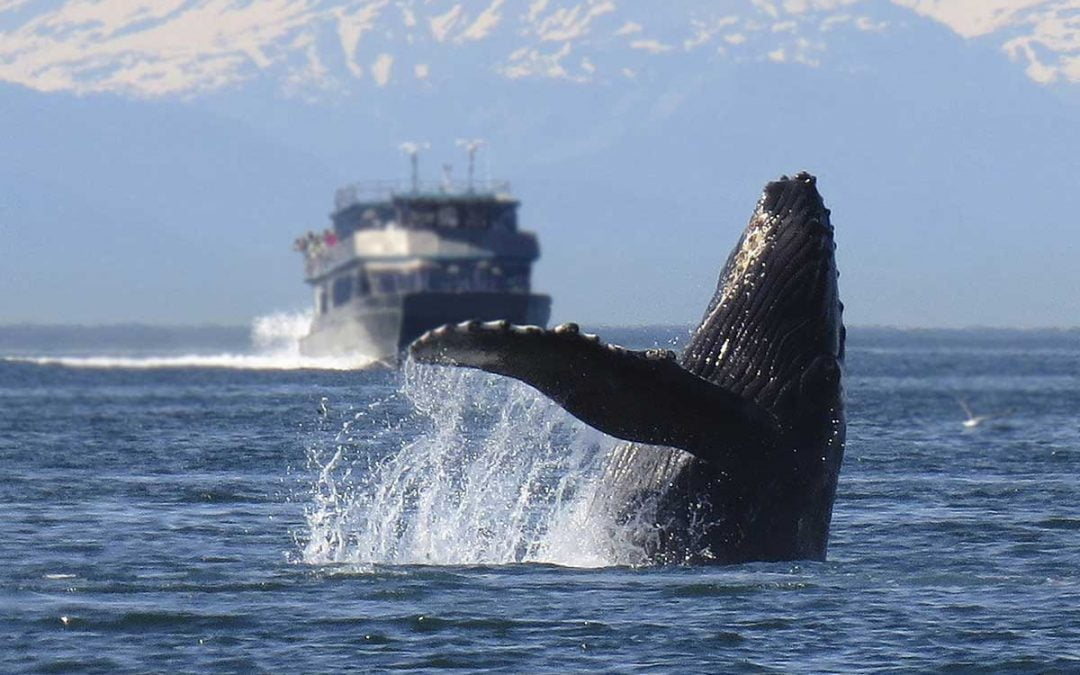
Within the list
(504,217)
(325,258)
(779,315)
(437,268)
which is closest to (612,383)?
(779,315)

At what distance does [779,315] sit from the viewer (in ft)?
47.4

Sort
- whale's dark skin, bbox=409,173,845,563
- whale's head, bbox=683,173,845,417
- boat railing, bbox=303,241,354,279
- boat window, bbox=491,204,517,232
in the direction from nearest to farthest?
whale's dark skin, bbox=409,173,845,563 < whale's head, bbox=683,173,845,417 < boat window, bbox=491,204,517,232 < boat railing, bbox=303,241,354,279

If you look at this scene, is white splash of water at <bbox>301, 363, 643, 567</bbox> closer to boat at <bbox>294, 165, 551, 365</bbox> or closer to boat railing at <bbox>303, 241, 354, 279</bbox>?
boat at <bbox>294, 165, 551, 365</bbox>

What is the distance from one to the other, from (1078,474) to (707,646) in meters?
15.1

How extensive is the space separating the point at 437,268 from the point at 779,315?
222 ft

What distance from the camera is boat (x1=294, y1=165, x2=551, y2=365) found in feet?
258

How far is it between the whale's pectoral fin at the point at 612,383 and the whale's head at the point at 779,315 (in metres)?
0.34

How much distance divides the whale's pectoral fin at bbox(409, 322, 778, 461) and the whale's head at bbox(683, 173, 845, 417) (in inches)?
13.5

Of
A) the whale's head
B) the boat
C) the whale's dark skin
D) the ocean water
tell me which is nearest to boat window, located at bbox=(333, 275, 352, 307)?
the boat

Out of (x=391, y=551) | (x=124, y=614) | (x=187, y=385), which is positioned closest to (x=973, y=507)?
(x=391, y=551)

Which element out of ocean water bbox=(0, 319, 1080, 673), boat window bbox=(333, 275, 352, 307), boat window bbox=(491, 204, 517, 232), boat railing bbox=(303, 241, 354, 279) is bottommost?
ocean water bbox=(0, 319, 1080, 673)

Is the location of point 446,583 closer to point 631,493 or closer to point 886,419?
point 631,493

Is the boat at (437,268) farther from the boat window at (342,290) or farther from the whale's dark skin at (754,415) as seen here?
the whale's dark skin at (754,415)

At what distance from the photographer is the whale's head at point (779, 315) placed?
1432cm
